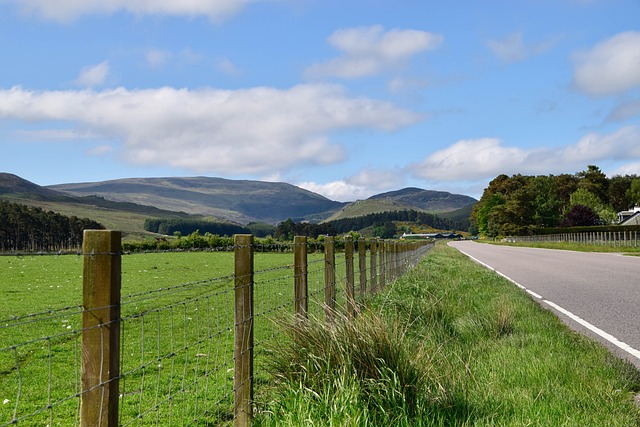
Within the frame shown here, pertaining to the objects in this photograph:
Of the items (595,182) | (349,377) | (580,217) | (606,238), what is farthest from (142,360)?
(595,182)

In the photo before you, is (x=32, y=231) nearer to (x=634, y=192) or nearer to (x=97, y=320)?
(x=97, y=320)

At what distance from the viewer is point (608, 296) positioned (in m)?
14.3

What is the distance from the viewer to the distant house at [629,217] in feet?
368

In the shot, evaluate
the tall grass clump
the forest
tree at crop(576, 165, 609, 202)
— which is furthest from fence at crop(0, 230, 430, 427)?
tree at crop(576, 165, 609, 202)

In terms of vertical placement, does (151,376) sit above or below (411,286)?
below

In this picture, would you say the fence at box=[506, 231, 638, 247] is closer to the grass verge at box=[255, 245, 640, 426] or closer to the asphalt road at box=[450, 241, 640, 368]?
the asphalt road at box=[450, 241, 640, 368]

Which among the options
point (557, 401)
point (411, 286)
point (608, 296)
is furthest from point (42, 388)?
point (608, 296)

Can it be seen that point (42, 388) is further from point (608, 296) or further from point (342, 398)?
point (608, 296)

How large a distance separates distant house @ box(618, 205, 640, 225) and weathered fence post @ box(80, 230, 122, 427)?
121 meters

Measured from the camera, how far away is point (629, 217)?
12800cm

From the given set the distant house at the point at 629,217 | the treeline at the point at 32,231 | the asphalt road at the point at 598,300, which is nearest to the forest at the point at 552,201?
the distant house at the point at 629,217

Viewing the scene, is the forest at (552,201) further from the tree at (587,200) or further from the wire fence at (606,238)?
the wire fence at (606,238)

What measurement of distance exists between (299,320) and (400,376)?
110cm

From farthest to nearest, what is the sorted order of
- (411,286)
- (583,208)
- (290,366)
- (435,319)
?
(583,208), (411,286), (435,319), (290,366)
